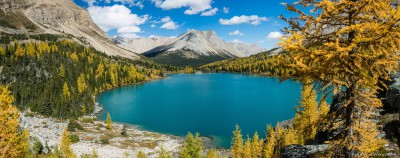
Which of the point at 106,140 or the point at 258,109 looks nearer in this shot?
the point at 106,140

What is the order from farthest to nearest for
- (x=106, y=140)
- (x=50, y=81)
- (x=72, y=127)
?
A: (x=50, y=81), (x=72, y=127), (x=106, y=140)

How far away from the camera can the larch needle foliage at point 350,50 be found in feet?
33.0

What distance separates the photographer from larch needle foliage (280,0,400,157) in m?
10.1

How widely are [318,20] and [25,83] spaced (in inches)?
6293

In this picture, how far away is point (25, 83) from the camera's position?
139750 millimetres

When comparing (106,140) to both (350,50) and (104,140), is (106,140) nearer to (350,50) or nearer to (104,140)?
(104,140)

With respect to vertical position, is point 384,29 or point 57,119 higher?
point 384,29

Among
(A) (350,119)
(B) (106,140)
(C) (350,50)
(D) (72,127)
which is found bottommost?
(B) (106,140)

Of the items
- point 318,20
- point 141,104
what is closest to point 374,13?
point 318,20

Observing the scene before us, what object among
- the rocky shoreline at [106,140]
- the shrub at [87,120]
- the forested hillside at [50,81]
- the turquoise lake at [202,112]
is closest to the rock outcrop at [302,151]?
the rocky shoreline at [106,140]

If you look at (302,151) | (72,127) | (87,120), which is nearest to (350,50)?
(302,151)

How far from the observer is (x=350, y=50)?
392 inches

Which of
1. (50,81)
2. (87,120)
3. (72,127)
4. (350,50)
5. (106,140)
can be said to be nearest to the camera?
(350,50)

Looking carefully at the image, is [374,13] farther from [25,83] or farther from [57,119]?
[25,83]
